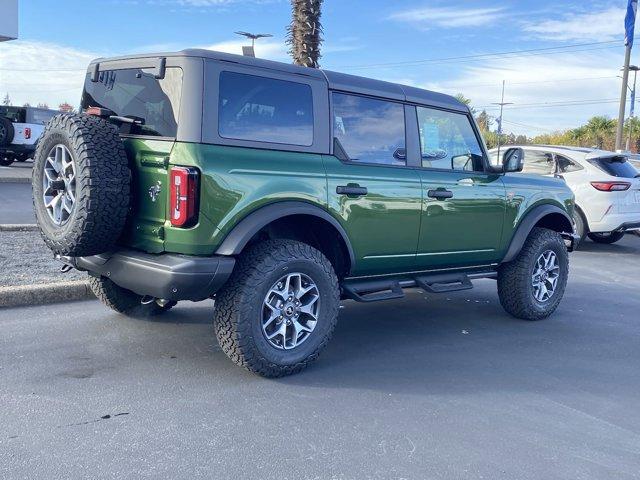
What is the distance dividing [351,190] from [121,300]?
222cm

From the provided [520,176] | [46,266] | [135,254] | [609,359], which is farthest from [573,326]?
[46,266]

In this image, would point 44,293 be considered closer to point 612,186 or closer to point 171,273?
point 171,273

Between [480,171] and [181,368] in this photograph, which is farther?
[480,171]

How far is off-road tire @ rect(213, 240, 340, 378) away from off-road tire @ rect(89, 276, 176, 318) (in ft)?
4.27

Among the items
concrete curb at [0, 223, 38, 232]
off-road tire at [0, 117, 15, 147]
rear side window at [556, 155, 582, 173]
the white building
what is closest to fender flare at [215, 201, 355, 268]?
concrete curb at [0, 223, 38, 232]

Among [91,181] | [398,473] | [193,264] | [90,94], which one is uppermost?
[90,94]

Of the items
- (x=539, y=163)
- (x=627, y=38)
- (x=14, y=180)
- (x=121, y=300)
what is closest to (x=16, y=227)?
(x=121, y=300)

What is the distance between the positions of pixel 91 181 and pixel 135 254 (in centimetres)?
55

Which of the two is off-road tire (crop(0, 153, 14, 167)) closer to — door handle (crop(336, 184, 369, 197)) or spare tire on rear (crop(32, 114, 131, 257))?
spare tire on rear (crop(32, 114, 131, 257))

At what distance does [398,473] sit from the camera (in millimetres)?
3119

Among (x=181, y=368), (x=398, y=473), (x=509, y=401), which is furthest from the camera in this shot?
(x=181, y=368)

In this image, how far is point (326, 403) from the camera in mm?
3932

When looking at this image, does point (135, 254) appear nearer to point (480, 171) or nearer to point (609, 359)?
point (480, 171)

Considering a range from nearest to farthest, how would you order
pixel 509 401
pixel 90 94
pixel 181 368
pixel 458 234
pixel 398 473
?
pixel 398 473
pixel 509 401
pixel 181 368
pixel 90 94
pixel 458 234
